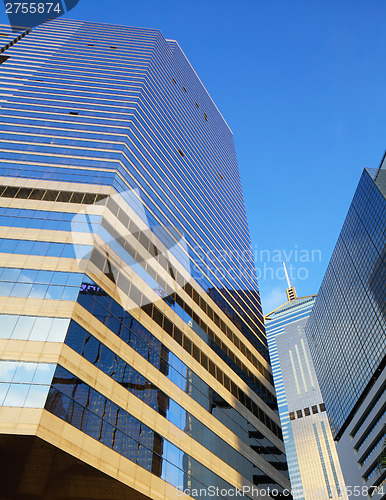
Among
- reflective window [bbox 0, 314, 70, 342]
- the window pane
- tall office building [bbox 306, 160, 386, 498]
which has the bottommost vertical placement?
the window pane

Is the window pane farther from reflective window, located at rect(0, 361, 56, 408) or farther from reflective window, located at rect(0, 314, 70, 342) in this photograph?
reflective window, located at rect(0, 314, 70, 342)

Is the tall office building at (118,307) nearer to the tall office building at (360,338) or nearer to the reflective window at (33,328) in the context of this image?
the reflective window at (33,328)

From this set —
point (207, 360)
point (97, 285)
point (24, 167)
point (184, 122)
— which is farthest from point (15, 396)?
point (184, 122)

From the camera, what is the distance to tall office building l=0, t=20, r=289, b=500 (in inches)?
965

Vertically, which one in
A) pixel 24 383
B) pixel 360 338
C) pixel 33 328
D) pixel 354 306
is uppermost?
pixel 354 306

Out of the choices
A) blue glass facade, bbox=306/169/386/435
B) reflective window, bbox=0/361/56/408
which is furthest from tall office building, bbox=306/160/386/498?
reflective window, bbox=0/361/56/408

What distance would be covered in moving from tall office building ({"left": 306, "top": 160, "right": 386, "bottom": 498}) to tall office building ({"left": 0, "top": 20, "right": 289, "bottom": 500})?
28009mm

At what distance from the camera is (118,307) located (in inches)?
1244

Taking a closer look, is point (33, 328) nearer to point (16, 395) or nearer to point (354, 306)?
point (16, 395)

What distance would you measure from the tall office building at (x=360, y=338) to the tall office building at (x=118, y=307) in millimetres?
28009

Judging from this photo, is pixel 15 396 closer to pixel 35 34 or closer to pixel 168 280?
pixel 168 280

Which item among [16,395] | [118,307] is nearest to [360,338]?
[118,307]

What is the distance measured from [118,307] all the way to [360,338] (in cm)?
6990

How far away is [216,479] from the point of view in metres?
34.1
